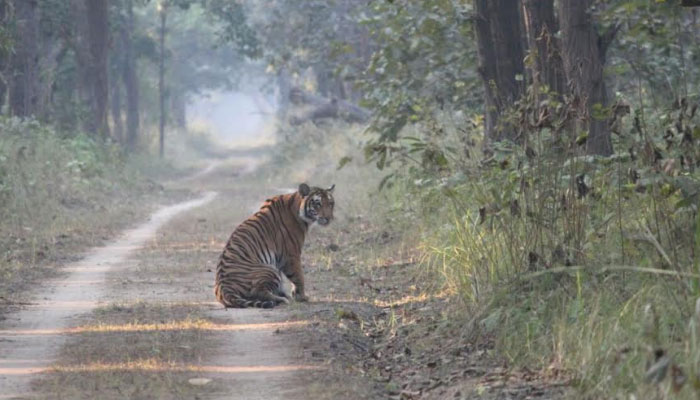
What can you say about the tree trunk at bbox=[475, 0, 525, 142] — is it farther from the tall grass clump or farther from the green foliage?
the tall grass clump

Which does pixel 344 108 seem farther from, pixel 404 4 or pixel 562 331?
pixel 562 331

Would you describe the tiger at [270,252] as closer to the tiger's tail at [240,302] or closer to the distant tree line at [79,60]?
the tiger's tail at [240,302]

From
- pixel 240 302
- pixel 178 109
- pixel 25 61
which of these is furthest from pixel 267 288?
pixel 178 109

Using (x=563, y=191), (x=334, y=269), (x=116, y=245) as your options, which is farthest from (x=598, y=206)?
(x=116, y=245)

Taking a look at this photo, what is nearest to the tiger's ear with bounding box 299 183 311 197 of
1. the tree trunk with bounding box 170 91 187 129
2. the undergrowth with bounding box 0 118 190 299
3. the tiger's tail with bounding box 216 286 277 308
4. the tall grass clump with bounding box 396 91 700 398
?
the tiger's tail with bounding box 216 286 277 308

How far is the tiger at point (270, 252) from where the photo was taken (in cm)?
1069

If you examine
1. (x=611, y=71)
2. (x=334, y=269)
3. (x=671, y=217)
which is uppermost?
(x=611, y=71)

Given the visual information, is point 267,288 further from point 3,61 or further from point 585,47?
point 3,61

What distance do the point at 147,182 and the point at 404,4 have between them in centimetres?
1946

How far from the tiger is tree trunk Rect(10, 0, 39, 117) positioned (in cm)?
1502

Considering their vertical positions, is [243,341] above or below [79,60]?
below

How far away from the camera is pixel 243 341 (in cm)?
877

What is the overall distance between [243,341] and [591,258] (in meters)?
2.57

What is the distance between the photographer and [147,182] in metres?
33.2
